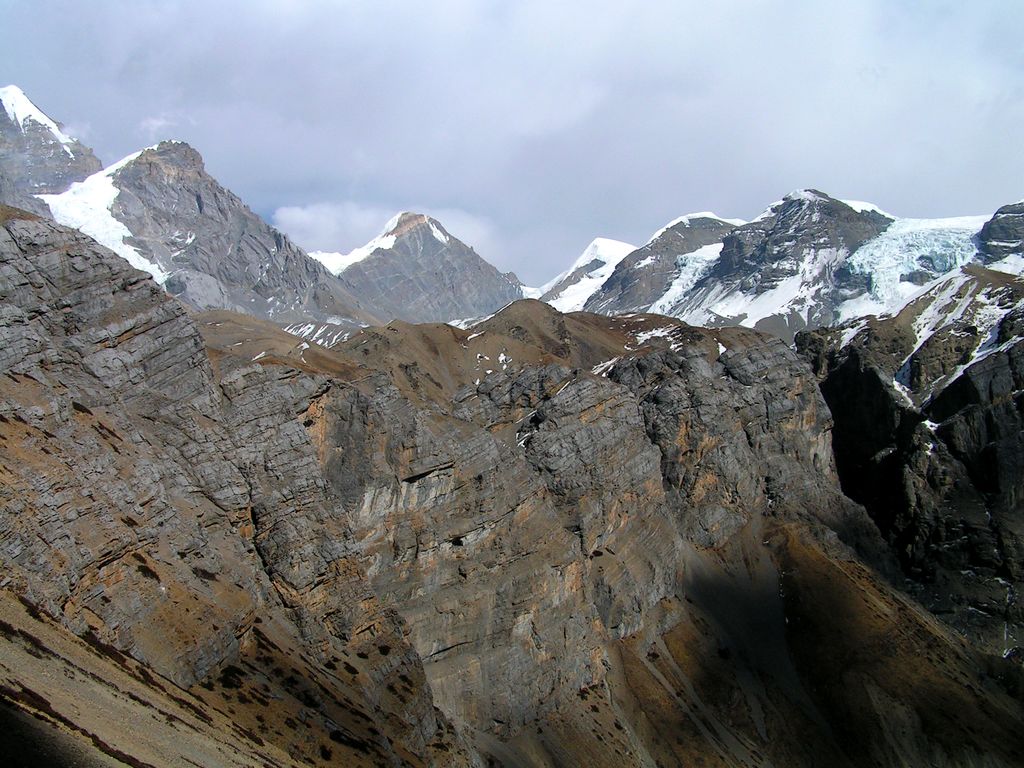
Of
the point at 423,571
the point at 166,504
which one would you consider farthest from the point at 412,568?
the point at 166,504

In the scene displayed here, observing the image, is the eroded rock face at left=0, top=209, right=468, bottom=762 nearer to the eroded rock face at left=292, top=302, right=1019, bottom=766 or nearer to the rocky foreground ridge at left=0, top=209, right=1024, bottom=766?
the rocky foreground ridge at left=0, top=209, right=1024, bottom=766

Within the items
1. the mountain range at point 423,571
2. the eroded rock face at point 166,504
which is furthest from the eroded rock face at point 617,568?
the eroded rock face at point 166,504

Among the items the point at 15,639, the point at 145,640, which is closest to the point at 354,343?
the point at 145,640

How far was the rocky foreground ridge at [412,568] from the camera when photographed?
56.8 metres

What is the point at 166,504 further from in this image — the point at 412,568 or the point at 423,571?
the point at 423,571

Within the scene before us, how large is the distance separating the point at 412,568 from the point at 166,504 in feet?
156

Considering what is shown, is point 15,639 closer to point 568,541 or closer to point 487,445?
point 487,445

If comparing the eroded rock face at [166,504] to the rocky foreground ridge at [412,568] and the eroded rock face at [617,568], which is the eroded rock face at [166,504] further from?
the eroded rock face at [617,568]

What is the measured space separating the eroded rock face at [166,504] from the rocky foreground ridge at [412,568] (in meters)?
0.28

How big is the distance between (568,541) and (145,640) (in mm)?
81513

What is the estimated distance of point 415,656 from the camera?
8788 cm

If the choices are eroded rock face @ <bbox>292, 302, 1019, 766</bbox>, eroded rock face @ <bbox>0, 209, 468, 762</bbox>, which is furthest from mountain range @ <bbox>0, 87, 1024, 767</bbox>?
eroded rock face @ <bbox>292, 302, 1019, 766</bbox>

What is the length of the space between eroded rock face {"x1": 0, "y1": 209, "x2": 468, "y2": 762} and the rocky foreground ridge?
0.28 metres

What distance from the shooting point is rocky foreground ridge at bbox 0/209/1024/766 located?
56781 millimetres
